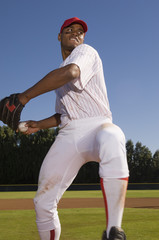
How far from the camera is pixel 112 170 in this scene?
7.69 ft

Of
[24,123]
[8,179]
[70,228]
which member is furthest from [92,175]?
[24,123]

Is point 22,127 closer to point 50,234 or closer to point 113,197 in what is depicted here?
point 50,234

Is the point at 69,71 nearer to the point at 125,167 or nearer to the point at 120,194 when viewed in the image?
the point at 125,167

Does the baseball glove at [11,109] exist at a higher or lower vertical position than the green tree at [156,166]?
higher

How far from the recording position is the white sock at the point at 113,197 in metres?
2.35

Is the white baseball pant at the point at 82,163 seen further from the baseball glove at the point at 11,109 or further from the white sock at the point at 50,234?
the baseball glove at the point at 11,109

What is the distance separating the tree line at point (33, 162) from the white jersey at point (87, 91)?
148 ft

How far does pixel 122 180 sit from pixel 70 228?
168 inches

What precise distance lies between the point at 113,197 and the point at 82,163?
1.52 ft

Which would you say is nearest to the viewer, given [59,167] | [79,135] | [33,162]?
[79,135]

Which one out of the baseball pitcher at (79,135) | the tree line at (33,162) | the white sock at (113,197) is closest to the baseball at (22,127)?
the baseball pitcher at (79,135)

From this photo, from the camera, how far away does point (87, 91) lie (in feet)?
8.73

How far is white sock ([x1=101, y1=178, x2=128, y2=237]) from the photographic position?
2354 mm

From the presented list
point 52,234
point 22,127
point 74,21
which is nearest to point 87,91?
point 74,21
